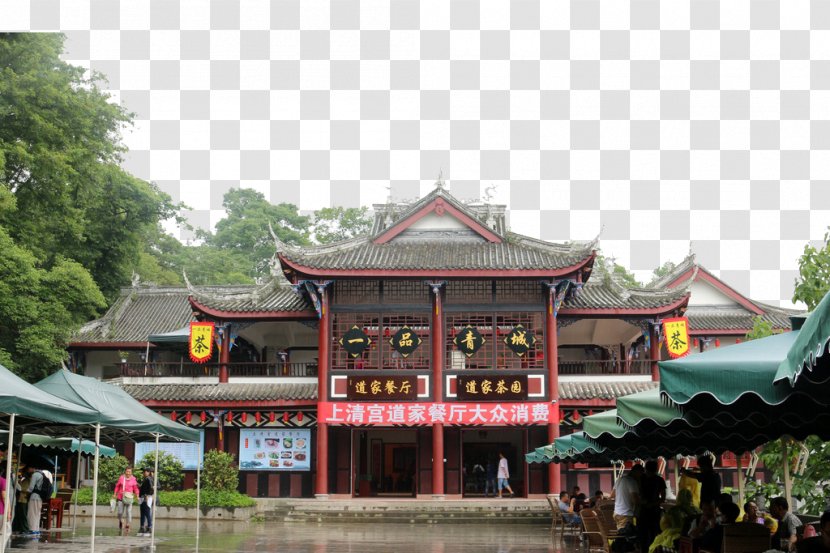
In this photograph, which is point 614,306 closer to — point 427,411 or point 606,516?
point 427,411

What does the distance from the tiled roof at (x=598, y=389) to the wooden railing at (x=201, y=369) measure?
7788mm

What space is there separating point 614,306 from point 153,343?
51.3 feet

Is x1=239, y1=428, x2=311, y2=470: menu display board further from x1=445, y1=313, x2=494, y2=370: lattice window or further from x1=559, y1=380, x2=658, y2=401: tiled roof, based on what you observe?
x1=559, y1=380, x2=658, y2=401: tiled roof

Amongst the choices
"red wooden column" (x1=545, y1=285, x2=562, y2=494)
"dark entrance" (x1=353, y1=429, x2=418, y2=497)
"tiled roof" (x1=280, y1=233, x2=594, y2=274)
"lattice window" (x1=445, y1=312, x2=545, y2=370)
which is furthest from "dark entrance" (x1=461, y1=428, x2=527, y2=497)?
"tiled roof" (x1=280, y1=233, x2=594, y2=274)

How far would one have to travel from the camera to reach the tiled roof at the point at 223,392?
87.1 ft

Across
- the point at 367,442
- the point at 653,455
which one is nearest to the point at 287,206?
the point at 367,442

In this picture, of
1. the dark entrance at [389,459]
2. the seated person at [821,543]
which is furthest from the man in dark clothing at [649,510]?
the dark entrance at [389,459]

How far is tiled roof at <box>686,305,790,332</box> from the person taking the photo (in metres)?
33.2

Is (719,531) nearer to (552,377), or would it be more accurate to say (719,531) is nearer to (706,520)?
(706,520)

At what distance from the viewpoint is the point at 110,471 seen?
25.0 m

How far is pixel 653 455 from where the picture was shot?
1432cm

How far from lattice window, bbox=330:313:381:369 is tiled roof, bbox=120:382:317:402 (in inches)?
58.4

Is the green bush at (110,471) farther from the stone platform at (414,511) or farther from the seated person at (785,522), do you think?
the seated person at (785,522)

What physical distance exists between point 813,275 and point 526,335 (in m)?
12.4
